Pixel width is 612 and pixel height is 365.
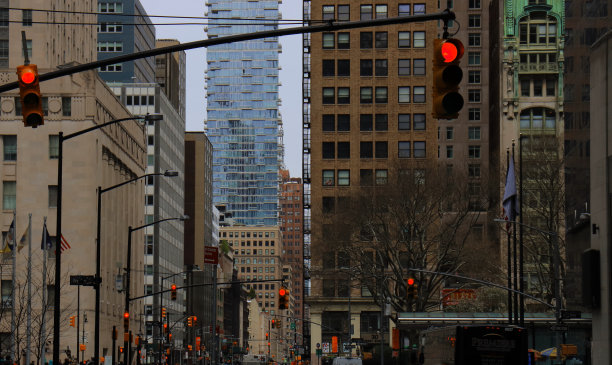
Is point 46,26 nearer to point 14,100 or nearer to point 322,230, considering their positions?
point 14,100

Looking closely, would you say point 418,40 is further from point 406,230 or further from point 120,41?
point 120,41

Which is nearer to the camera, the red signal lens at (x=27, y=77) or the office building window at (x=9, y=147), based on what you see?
the red signal lens at (x=27, y=77)

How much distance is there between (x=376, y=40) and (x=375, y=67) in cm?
316

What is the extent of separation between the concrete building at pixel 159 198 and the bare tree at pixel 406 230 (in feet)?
209

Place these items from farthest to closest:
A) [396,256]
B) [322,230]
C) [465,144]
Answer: [465,144], [322,230], [396,256]

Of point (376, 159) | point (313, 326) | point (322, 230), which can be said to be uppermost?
point (376, 159)

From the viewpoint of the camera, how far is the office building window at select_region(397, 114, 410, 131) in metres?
125

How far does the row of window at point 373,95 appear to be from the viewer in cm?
12488

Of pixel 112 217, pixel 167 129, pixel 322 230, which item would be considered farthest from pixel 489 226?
pixel 167 129

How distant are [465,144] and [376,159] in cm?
1440

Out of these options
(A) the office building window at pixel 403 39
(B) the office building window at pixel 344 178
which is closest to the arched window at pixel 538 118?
(A) the office building window at pixel 403 39

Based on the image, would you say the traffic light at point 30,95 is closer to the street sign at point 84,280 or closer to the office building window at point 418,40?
the street sign at point 84,280

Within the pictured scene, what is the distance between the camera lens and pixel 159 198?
15800 cm

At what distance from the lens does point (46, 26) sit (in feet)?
309
